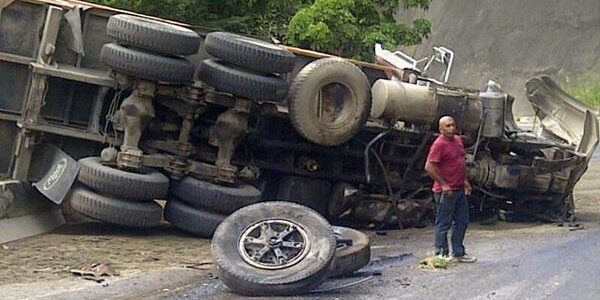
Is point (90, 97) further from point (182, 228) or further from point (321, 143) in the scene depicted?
point (321, 143)

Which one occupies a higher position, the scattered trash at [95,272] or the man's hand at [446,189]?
the man's hand at [446,189]

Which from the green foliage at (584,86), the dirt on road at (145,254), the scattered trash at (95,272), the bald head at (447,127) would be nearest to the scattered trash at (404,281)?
the dirt on road at (145,254)

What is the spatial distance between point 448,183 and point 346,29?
8.08 meters

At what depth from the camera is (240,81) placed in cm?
1178

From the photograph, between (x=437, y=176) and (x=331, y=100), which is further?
(x=331, y=100)

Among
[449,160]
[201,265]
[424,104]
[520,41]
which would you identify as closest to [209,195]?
[201,265]

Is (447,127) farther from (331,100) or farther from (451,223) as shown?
(331,100)

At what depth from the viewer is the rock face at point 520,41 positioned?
3906cm

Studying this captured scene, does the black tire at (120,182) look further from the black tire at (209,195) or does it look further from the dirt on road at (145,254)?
the dirt on road at (145,254)

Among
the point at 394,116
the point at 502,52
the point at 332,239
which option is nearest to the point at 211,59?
the point at 394,116

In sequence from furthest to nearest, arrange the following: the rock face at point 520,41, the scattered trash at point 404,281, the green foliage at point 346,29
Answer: the rock face at point 520,41
the green foliage at point 346,29
the scattered trash at point 404,281

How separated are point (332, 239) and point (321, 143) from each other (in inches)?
145

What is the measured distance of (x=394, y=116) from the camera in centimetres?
1309

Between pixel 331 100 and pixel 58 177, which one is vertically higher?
pixel 331 100
